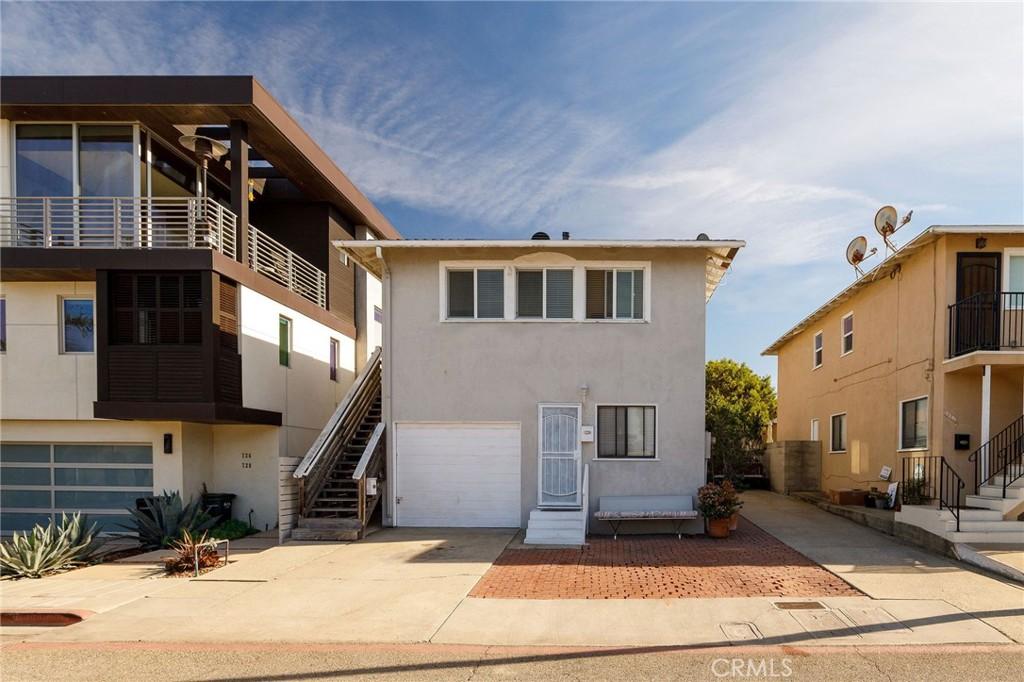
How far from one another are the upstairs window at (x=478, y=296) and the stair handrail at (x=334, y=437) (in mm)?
3373

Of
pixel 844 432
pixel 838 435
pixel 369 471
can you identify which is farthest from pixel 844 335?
pixel 369 471

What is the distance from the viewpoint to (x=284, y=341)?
15.6m

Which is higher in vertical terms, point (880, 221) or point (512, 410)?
point (880, 221)

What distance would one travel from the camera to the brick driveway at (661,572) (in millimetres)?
8539

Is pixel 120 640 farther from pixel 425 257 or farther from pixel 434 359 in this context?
pixel 425 257

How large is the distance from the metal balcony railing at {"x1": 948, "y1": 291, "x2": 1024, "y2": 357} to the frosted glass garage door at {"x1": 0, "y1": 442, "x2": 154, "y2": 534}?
15.6 metres

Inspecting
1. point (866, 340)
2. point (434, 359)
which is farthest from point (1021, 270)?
point (434, 359)

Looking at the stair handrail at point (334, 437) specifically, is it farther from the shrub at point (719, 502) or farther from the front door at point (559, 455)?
the shrub at point (719, 502)

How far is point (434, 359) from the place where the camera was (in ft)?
44.5

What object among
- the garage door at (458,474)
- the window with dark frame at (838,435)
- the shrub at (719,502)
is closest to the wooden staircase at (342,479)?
the garage door at (458,474)

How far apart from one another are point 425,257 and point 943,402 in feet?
33.2

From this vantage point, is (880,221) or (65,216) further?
(880,221)

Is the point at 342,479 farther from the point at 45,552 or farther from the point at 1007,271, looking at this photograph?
the point at 1007,271

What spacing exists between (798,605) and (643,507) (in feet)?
16.5
